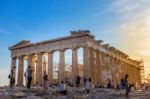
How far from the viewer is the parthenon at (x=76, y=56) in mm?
46406

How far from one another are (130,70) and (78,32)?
2658 cm

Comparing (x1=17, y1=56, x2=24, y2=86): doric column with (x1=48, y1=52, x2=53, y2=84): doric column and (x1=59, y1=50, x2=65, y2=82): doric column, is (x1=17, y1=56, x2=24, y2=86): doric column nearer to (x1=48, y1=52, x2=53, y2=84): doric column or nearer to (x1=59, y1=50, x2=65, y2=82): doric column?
(x1=48, y1=52, x2=53, y2=84): doric column

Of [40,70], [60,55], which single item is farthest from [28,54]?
[60,55]

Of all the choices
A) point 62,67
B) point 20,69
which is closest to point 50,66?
point 62,67

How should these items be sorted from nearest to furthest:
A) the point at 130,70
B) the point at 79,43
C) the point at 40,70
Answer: the point at 79,43
the point at 40,70
the point at 130,70

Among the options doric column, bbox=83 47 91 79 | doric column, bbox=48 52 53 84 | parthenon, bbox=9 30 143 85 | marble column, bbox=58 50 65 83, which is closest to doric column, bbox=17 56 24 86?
parthenon, bbox=9 30 143 85

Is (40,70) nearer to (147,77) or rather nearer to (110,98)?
(110,98)

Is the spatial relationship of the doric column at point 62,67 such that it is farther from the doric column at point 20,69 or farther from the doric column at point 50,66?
the doric column at point 20,69

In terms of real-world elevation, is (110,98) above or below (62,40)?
below

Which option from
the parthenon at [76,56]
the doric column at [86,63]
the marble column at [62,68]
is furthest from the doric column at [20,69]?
the doric column at [86,63]

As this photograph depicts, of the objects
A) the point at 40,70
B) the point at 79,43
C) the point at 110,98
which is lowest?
the point at 110,98

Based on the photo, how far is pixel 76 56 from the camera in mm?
47094

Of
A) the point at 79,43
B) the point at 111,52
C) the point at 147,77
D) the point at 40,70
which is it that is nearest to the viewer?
the point at 79,43

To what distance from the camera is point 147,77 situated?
8375cm
